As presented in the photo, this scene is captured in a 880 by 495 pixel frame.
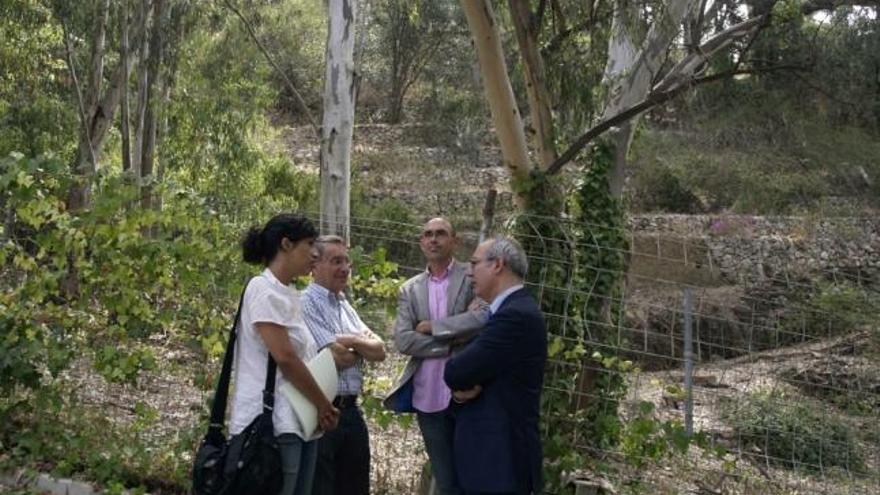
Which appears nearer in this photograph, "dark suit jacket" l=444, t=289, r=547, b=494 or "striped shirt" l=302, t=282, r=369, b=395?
"dark suit jacket" l=444, t=289, r=547, b=494

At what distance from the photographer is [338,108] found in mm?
15023

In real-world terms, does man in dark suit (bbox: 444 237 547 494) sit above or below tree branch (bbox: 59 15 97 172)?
below

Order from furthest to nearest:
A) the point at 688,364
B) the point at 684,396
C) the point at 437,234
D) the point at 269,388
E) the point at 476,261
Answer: the point at 684,396, the point at 688,364, the point at 437,234, the point at 476,261, the point at 269,388

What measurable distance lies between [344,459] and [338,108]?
1013 centimetres

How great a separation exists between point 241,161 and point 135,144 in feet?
7.96

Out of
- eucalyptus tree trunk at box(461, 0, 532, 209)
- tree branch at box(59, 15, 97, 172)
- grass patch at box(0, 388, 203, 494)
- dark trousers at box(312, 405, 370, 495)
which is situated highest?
tree branch at box(59, 15, 97, 172)

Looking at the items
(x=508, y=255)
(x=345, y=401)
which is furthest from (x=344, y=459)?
(x=508, y=255)

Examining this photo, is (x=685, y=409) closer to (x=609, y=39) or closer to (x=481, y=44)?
(x=481, y=44)

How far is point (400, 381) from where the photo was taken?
566 centimetres

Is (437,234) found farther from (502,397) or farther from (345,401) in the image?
(502,397)

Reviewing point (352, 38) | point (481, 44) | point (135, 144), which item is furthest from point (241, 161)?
point (481, 44)

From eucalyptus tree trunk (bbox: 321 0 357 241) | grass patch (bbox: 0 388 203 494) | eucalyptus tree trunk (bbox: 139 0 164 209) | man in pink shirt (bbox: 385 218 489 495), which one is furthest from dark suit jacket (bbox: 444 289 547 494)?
eucalyptus tree trunk (bbox: 139 0 164 209)

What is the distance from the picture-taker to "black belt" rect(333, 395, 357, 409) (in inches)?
207

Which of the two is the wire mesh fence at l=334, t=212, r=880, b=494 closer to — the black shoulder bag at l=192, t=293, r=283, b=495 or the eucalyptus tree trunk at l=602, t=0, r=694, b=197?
the eucalyptus tree trunk at l=602, t=0, r=694, b=197
